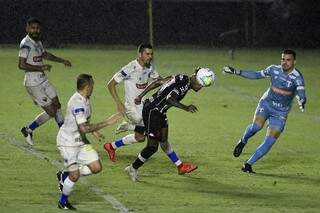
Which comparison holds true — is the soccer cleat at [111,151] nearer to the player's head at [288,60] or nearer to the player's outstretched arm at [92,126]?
the player's head at [288,60]

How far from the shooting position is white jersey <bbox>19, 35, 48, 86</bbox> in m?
16.8

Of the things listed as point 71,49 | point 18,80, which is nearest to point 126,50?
point 71,49

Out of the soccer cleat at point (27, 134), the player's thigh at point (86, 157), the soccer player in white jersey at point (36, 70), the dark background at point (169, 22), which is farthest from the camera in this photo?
the dark background at point (169, 22)

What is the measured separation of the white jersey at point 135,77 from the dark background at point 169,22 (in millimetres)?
30581

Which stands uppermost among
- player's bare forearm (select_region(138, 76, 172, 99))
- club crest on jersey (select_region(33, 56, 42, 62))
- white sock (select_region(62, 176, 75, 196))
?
player's bare forearm (select_region(138, 76, 172, 99))

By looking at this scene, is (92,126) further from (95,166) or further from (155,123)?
(155,123)

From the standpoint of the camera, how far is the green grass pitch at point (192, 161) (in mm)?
12086

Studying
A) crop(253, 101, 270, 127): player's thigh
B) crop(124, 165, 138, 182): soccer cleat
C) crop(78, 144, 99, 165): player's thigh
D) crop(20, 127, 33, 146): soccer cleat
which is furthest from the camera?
crop(20, 127, 33, 146): soccer cleat

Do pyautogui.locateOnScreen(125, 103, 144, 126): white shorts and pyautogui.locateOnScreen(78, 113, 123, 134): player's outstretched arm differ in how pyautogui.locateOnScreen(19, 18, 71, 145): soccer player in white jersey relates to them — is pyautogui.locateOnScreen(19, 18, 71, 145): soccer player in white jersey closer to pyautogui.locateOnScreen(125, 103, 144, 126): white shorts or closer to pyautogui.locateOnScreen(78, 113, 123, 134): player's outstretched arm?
pyautogui.locateOnScreen(125, 103, 144, 126): white shorts

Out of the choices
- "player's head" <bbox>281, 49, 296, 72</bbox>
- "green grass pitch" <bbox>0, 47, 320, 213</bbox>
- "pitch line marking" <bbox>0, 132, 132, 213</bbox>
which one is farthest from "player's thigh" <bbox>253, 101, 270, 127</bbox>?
"pitch line marking" <bbox>0, 132, 132, 213</bbox>

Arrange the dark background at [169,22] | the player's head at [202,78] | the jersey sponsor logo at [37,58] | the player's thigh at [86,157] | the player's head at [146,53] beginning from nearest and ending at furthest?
the player's thigh at [86,157], the player's head at [202,78], the player's head at [146,53], the jersey sponsor logo at [37,58], the dark background at [169,22]

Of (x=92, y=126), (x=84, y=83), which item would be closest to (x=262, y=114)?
(x=84, y=83)

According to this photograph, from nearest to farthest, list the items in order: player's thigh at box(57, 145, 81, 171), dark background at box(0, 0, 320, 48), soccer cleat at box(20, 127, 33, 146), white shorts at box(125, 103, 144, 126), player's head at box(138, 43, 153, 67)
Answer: player's thigh at box(57, 145, 81, 171), player's head at box(138, 43, 153, 67), white shorts at box(125, 103, 144, 126), soccer cleat at box(20, 127, 33, 146), dark background at box(0, 0, 320, 48)

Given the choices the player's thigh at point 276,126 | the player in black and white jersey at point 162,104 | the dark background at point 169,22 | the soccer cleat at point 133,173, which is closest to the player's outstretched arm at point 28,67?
the player in black and white jersey at point 162,104
